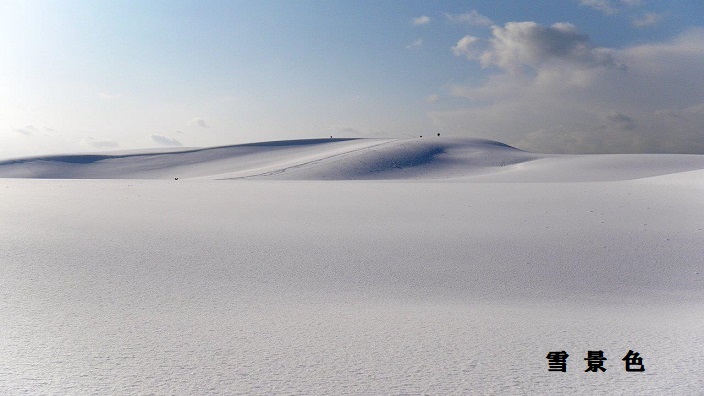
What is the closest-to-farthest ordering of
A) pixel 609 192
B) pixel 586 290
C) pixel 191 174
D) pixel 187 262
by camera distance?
pixel 586 290
pixel 187 262
pixel 609 192
pixel 191 174

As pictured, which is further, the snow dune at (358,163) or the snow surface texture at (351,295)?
the snow dune at (358,163)

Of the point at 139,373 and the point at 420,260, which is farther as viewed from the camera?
the point at 420,260

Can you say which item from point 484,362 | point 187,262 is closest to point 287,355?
point 484,362

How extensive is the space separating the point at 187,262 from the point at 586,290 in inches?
197

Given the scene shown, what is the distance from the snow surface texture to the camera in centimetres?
379

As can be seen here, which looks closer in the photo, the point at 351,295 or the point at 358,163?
the point at 351,295

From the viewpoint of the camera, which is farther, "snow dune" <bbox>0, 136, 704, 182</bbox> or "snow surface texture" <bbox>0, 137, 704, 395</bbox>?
"snow dune" <bbox>0, 136, 704, 182</bbox>

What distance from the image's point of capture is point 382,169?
34656 millimetres

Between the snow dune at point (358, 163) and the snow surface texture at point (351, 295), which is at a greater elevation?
the snow dune at point (358, 163)

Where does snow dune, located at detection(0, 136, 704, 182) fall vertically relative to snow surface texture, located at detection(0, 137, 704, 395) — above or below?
above

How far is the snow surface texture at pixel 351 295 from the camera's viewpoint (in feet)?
12.4

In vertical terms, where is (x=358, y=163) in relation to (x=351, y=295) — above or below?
above

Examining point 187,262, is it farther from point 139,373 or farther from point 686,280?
point 686,280

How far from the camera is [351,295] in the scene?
20.2ft
